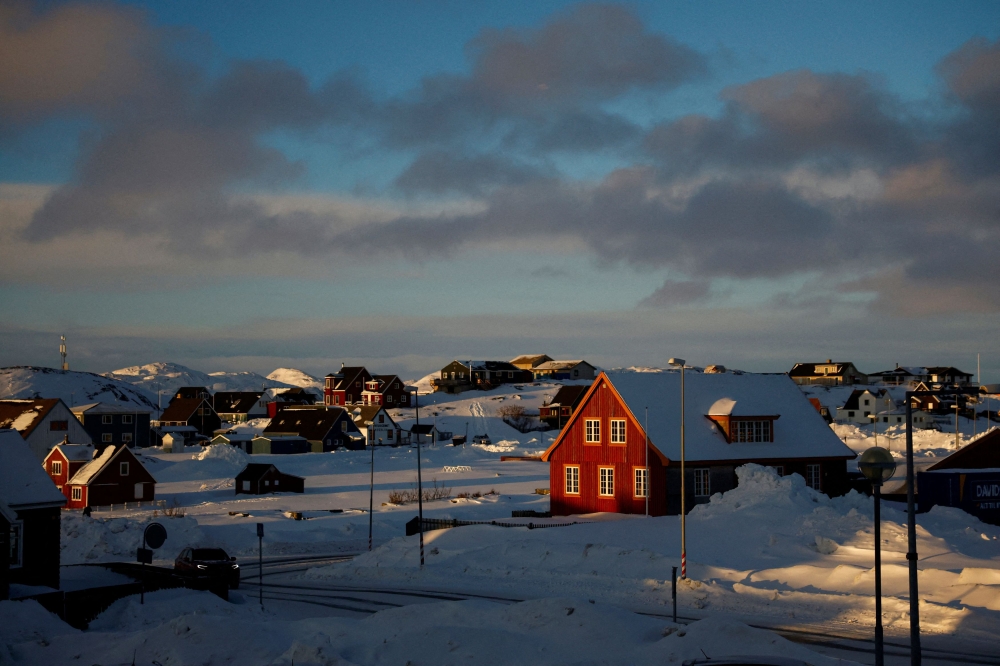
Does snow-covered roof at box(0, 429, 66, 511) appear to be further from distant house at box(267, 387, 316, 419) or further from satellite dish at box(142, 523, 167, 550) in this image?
distant house at box(267, 387, 316, 419)

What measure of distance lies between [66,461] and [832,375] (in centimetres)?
15696

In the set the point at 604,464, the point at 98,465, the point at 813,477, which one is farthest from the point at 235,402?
the point at 813,477

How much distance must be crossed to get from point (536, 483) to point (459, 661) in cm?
6078

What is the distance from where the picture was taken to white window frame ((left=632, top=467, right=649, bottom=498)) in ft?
162

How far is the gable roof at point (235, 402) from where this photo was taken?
154 m

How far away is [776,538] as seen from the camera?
122 ft

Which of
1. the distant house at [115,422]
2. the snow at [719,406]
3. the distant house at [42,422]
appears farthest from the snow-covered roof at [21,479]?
the distant house at [115,422]

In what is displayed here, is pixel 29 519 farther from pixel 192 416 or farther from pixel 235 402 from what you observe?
pixel 235 402

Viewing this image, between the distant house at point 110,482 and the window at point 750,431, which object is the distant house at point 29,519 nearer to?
the window at point 750,431

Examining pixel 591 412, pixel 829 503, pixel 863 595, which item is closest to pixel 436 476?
pixel 591 412

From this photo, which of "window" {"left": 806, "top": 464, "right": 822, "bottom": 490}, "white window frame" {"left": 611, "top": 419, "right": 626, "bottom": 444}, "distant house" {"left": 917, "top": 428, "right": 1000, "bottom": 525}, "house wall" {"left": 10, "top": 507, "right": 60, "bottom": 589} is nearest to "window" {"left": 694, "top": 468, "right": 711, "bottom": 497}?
"white window frame" {"left": 611, "top": 419, "right": 626, "bottom": 444}

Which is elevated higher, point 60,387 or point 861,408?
point 60,387

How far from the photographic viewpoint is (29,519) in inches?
1310

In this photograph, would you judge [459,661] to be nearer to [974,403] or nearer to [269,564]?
[269,564]
